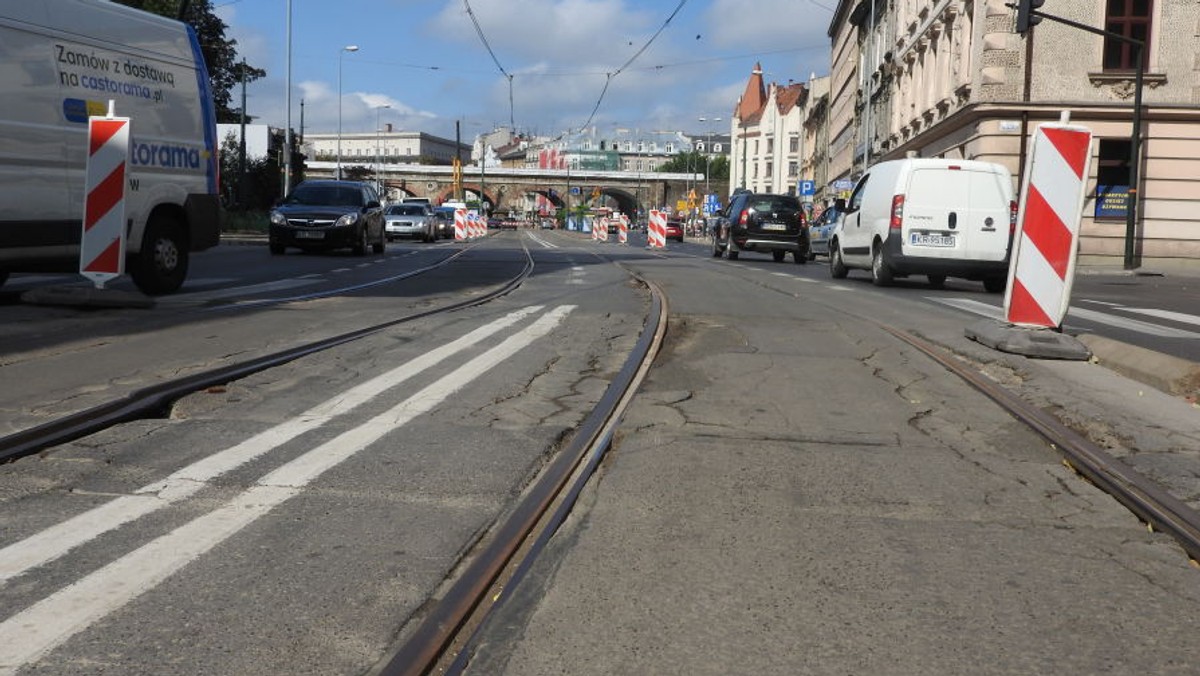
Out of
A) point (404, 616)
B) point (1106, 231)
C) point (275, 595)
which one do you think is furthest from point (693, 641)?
point (1106, 231)

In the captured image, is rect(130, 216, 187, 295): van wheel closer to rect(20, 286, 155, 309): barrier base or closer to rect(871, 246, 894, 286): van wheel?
rect(20, 286, 155, 309): barrier base

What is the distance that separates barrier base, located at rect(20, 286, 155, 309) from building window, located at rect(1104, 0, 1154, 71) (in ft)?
93.4

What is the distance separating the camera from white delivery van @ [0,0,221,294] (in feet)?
32.1

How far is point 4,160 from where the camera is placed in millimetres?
9602

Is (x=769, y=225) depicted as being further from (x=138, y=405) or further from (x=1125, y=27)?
(x=138, y=405)

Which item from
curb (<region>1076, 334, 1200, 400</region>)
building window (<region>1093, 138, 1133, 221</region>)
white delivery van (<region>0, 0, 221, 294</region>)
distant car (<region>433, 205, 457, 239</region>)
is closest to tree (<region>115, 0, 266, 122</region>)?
distant car (<region>433, 205, 457, 239</region>)

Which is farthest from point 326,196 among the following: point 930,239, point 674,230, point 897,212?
point 674,230

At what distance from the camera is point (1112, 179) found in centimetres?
3155

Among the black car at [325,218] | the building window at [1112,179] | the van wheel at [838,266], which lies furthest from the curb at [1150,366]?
the building window at [1112,179]

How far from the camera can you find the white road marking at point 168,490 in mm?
3447

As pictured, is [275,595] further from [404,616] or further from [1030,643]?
[1030,643]

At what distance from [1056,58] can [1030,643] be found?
31542 mm

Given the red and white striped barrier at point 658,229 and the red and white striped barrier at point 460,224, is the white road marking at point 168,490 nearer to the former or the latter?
the red and white striped barrier at point 658,229

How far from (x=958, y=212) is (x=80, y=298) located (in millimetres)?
11722
